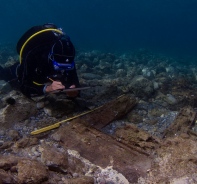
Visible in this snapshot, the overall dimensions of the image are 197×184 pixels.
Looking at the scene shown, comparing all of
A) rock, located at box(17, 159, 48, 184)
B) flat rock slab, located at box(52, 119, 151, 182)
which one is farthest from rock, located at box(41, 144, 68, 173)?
flat rock slab, located at box(52, 119, 151, 182)

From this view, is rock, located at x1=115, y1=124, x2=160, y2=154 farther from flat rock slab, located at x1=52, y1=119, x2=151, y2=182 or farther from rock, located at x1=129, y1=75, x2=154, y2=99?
rock, located at x1=129, y1=75, x2=154, y2=99

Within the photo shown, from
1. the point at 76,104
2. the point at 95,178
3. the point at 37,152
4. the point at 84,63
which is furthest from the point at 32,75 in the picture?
the point at 84,63

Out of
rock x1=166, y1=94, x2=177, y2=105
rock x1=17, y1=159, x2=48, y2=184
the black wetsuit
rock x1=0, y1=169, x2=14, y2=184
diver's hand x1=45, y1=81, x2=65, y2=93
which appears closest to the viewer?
rock x1=0, y1=169, x2=14, y2=184

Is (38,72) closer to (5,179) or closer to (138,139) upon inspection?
(138,139)

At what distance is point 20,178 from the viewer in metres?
2.40

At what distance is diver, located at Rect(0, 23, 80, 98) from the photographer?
4.44 metres

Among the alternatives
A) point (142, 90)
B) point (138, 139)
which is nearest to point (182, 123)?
point (138, 139)

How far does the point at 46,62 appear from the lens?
15.3ft

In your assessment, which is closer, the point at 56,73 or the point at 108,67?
the point at 56,73

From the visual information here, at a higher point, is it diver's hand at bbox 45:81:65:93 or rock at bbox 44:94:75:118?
diver's hand at bbox 45:81:65:93

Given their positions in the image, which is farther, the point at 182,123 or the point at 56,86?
the point at 182,123

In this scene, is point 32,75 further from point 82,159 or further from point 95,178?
point 95,178

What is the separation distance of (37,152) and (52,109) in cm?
164

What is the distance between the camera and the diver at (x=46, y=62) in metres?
4.44
